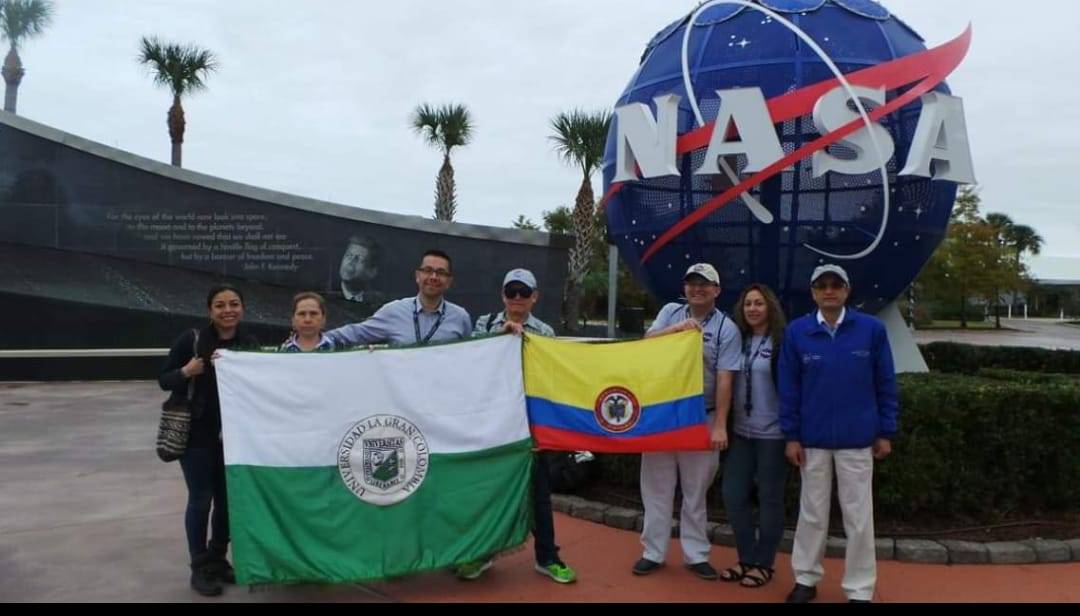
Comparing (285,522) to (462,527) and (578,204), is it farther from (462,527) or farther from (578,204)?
(578,204)

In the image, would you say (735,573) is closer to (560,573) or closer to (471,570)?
(560,573)

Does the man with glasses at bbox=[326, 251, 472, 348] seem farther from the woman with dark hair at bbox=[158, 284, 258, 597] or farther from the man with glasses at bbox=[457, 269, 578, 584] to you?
the woman with dark hair at bbox=[158, 284, 258, 597]

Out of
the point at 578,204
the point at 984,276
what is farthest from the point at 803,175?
the point at 984,276

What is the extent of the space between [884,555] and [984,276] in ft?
143

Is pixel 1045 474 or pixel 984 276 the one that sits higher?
pixel 984 276

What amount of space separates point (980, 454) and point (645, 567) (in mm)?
2253

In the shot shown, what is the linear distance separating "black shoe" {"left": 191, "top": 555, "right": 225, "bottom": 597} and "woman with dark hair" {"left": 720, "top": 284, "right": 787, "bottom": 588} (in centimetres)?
256

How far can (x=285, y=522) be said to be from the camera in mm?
4215

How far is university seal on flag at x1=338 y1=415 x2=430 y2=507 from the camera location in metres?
4.30

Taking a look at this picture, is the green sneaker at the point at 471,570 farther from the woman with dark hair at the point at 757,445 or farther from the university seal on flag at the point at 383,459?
the woman with dark hair at the point at 757,445

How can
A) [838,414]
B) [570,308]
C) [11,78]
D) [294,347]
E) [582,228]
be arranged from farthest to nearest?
1. [11,78]
2. [582,228]
3. [570,308]
4. [294,347]
5. [838,414]

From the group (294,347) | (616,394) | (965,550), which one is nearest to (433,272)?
(294,347)

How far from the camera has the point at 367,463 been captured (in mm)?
4312

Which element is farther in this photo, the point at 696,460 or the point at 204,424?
the point at 696,460
